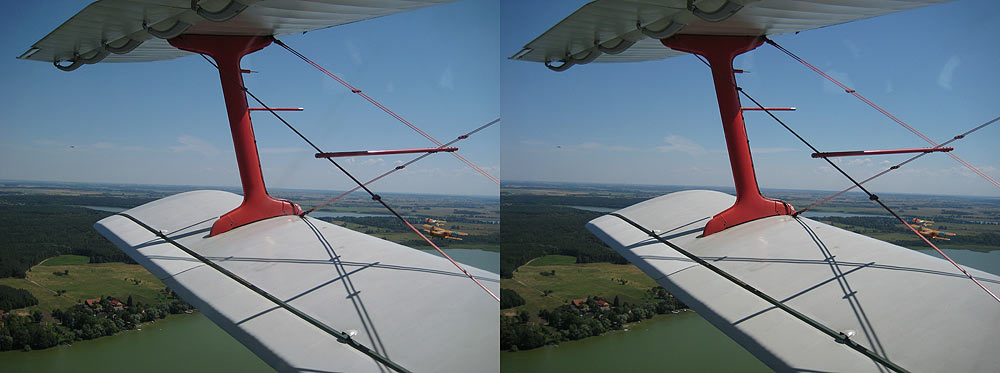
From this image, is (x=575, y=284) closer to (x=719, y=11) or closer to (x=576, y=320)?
(x=576, y=320)

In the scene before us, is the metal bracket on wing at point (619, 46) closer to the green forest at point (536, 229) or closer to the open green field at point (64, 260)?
the green forest at point (536, 229)

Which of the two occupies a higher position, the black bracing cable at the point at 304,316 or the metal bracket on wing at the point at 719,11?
the metal bracket on wing at the point at 719,11

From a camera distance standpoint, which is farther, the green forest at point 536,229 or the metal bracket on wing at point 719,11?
the green forest at point 536,229

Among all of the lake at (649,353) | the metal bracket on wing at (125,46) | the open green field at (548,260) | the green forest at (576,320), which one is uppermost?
the metal bracket on wing at (125,46)

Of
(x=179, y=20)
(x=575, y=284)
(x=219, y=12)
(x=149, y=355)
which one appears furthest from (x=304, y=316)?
(x=149, y=355)

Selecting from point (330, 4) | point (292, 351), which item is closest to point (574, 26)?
point (330, 4)

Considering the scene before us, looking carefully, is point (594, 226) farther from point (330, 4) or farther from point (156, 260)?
point (156, 260)

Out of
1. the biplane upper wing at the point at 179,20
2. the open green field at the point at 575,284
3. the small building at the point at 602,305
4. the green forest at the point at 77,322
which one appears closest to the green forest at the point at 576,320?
the small building at the point at 602,305

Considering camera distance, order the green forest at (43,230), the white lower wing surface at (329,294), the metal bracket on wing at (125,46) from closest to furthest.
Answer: the white lower wing surface at (329,294)
the metal bracket on wing at (125,46)
the green forest at (43,230)
